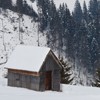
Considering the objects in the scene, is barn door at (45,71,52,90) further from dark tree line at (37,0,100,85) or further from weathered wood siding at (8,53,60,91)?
dark tree line at (37,0,100,85)

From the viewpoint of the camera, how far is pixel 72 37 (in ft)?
330

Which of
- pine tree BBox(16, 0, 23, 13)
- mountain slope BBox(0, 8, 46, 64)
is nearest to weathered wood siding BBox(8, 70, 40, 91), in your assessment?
mountain slope BBox(0, 8, 46, 64)

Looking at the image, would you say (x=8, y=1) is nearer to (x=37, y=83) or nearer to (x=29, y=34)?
(x=29, y=34)

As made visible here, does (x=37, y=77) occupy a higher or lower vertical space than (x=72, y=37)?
lower

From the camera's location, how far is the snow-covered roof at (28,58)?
26.5 meters

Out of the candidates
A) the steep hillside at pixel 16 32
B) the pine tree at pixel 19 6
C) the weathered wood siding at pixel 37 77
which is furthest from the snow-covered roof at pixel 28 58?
the pine tree at pixel 19 6

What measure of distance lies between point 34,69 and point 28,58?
2.07 meters

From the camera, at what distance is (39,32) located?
104500 millimetres

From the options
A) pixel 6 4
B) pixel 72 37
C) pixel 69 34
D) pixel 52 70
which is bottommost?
pixel 52 70

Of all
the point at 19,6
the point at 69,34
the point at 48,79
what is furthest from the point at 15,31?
the point at 48,79

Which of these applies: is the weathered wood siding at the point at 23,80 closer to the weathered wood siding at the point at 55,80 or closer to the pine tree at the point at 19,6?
the weathered wood siding at the point at 55,80

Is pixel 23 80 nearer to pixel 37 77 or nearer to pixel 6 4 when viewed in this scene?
pixel 37 77

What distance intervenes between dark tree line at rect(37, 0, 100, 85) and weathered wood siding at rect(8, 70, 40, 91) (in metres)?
64.3

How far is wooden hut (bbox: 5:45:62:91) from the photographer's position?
2633 centimetres
